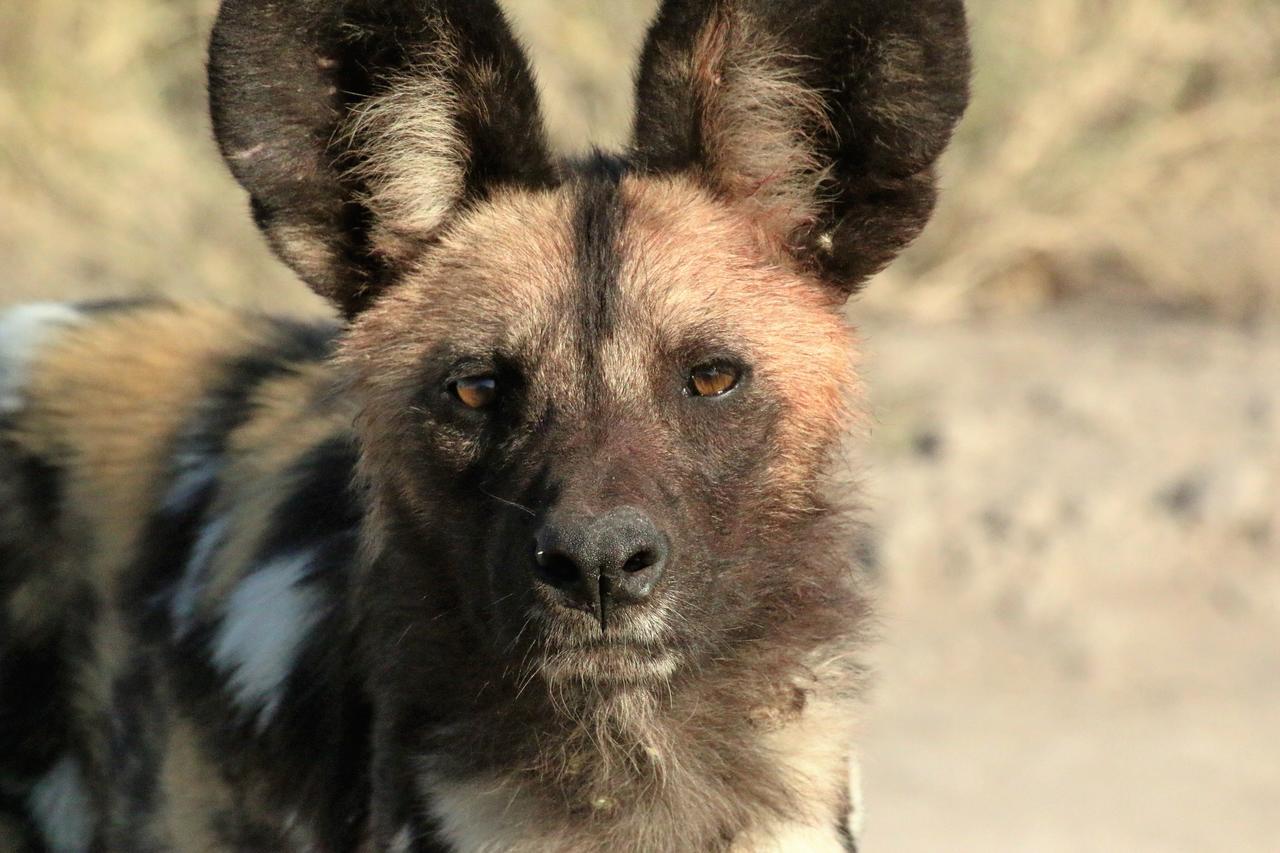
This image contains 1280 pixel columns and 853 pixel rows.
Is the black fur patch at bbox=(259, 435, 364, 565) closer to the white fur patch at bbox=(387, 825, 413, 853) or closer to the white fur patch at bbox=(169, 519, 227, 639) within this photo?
the white fur patch at bbox=(169, 519, 227, 639)

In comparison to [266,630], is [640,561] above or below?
above

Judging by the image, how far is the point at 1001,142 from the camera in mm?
6047

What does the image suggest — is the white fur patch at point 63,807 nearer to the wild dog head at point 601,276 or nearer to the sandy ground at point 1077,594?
the wild dog head at point 601,276

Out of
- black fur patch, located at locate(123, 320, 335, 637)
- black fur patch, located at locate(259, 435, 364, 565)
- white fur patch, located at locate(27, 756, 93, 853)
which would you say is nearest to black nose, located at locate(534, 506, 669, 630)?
black fur patch, located at locate(259, 435, 364, 565)

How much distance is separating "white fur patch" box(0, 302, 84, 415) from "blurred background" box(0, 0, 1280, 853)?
1.90m

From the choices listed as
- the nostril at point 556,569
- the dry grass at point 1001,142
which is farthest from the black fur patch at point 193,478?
the dry grass at point 1001,142

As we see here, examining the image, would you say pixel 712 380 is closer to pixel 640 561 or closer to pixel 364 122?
pixel 640 561

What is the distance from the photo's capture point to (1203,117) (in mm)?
6227

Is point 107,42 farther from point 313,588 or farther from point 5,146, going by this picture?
point 313,588

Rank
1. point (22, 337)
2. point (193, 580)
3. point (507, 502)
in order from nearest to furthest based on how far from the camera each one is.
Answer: point (507, 502) → point (193, 580) → point (22, 337)

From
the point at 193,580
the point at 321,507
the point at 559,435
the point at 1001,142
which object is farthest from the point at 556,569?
the point at 1001,142

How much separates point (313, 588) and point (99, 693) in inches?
16.7

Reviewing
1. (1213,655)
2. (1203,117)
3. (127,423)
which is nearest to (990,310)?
(1203,117)

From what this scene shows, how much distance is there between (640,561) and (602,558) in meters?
0.05
